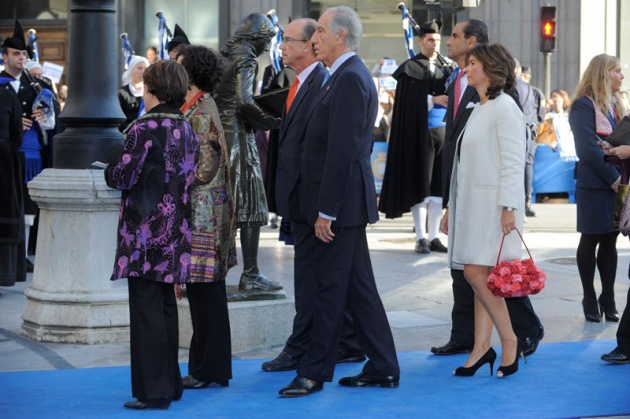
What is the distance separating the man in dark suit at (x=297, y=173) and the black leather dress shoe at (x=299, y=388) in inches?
21.4

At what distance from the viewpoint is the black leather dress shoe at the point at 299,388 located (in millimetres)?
6469

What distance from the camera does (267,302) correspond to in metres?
7.91

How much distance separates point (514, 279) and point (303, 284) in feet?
3.84

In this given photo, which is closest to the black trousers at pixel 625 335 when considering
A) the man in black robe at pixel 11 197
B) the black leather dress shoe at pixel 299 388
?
the black leather dress shoe at pixel 299 388

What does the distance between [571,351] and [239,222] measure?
224cm

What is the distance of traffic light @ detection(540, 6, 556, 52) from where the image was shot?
70.8 feet

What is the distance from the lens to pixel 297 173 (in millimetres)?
6688

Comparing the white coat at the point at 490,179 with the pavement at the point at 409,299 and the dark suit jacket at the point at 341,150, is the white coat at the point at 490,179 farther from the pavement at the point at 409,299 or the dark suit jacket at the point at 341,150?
the pavement at the point at 409,299

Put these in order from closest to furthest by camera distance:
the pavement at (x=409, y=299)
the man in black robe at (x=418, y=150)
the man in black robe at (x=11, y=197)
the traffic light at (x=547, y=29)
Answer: the pavement at (x=409, y=299)
the man in black robe at (x=11, y=197)
the man in black robe at (x=418, y=150)
the traffic light at (x=547, y=29)

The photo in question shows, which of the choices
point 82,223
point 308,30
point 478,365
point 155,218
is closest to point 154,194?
point 155,218

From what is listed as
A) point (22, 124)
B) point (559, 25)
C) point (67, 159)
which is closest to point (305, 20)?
point (67, 159)

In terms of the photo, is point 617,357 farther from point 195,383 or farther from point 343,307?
point 195,383

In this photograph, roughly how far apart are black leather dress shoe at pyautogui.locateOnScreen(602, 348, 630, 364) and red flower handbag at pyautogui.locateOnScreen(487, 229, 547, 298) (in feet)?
3.03

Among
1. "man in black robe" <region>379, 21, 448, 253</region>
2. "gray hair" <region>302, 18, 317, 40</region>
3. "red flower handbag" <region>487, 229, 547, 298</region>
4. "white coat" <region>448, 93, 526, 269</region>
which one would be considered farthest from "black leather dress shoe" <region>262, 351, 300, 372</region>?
"man in black robe" <region>379, 21, 448, 253</region>
